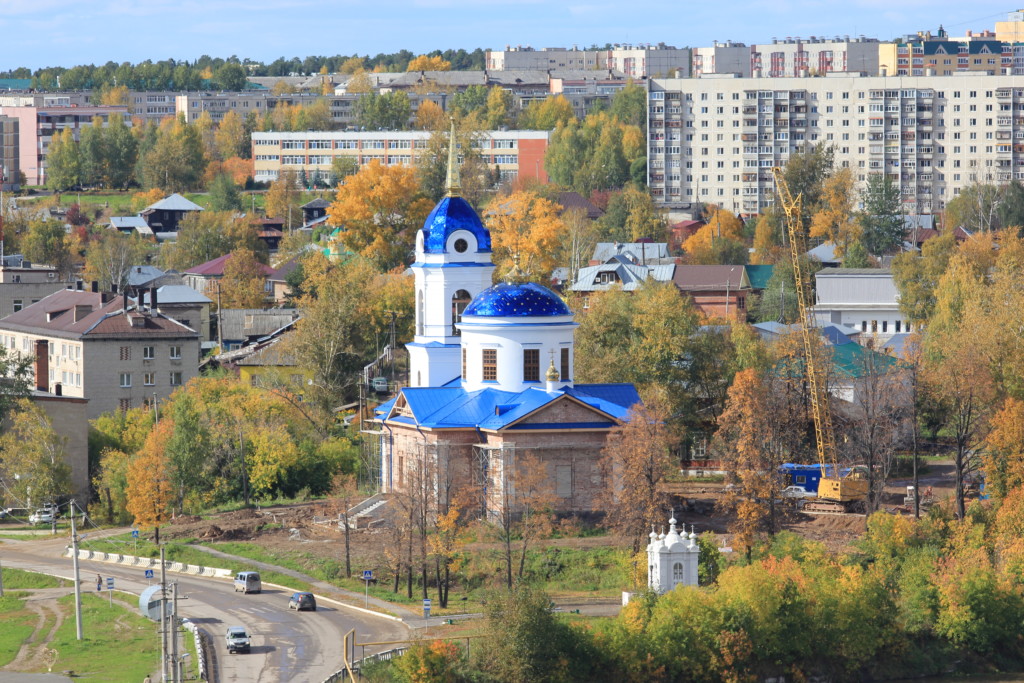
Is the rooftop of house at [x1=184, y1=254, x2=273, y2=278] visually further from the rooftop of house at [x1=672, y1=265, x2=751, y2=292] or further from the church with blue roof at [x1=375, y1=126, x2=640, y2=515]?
the church with blue roof at [x1=375, y1=126, x2=640, y2=515]

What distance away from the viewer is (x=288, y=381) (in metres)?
81.2

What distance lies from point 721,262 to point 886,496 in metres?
61.4

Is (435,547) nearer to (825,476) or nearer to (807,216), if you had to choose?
(825,476)

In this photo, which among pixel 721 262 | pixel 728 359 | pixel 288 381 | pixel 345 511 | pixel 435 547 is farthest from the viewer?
pixel 721 262

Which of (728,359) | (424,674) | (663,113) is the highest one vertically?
(663,113)

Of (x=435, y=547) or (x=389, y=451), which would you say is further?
(x=389, y=451)

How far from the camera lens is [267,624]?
5253 cm

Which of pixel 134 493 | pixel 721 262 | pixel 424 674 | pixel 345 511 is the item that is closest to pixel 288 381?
pixel 134 493

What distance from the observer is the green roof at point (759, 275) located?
4414 inches

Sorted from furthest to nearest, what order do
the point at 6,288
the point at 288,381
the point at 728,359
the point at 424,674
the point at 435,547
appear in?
the point at 6,288, the point at 288,381, the point at 728,359, the point at 435,547, the point at 424,674

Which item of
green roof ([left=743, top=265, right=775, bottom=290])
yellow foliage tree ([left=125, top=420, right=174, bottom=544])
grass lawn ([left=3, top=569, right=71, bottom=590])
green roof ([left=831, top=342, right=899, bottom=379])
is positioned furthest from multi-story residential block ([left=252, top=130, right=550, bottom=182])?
grass lawn ([left=3, top=569, right=71, bottom=590])

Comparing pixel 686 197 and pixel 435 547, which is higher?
pixel 686 197

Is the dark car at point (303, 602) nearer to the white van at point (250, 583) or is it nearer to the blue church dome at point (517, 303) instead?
the white van at point (250, 583)

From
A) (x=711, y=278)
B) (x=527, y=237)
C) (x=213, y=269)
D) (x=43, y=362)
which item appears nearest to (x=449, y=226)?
(x=43, y=362)
